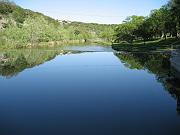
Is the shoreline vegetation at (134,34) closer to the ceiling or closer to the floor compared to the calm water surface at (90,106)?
closer to the ceiling

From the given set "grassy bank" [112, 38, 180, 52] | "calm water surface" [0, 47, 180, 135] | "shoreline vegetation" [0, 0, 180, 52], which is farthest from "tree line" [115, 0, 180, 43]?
"calm water surface" [0, 47, 180, 135]

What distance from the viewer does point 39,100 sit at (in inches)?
Answer: 1249

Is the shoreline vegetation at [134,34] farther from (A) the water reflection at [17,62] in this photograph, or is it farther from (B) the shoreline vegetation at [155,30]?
(A) the water reflection at [17,62]

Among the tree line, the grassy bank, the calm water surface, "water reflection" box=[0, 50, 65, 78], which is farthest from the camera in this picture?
the tree line

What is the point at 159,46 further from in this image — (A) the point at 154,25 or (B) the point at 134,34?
(B) the point at 134,34

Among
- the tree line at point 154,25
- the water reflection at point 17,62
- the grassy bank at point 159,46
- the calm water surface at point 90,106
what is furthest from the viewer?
the tree line at point 154,25

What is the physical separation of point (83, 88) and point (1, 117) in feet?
50.4

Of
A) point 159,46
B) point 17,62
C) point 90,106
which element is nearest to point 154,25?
point 159,46

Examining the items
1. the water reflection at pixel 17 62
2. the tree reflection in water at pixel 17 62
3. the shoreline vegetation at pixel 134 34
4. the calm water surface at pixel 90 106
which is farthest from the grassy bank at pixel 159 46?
the calm water surface at pixel 90 106

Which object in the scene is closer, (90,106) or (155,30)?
(90,106)

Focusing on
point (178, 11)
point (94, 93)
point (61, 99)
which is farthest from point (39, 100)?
point (178, 11)

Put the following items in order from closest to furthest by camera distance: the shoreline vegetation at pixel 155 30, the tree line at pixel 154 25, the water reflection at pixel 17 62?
the water reflection at pixel 17 62 < the shoreline vegetation at pixel 155 30 < the tree line at pixel 154 25

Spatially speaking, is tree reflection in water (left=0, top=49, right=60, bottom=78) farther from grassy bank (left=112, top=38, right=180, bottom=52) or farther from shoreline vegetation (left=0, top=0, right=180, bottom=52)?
shoreline vegetation (left=0, top=0, right=180, bottom=52)

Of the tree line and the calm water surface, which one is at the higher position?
the tree line
